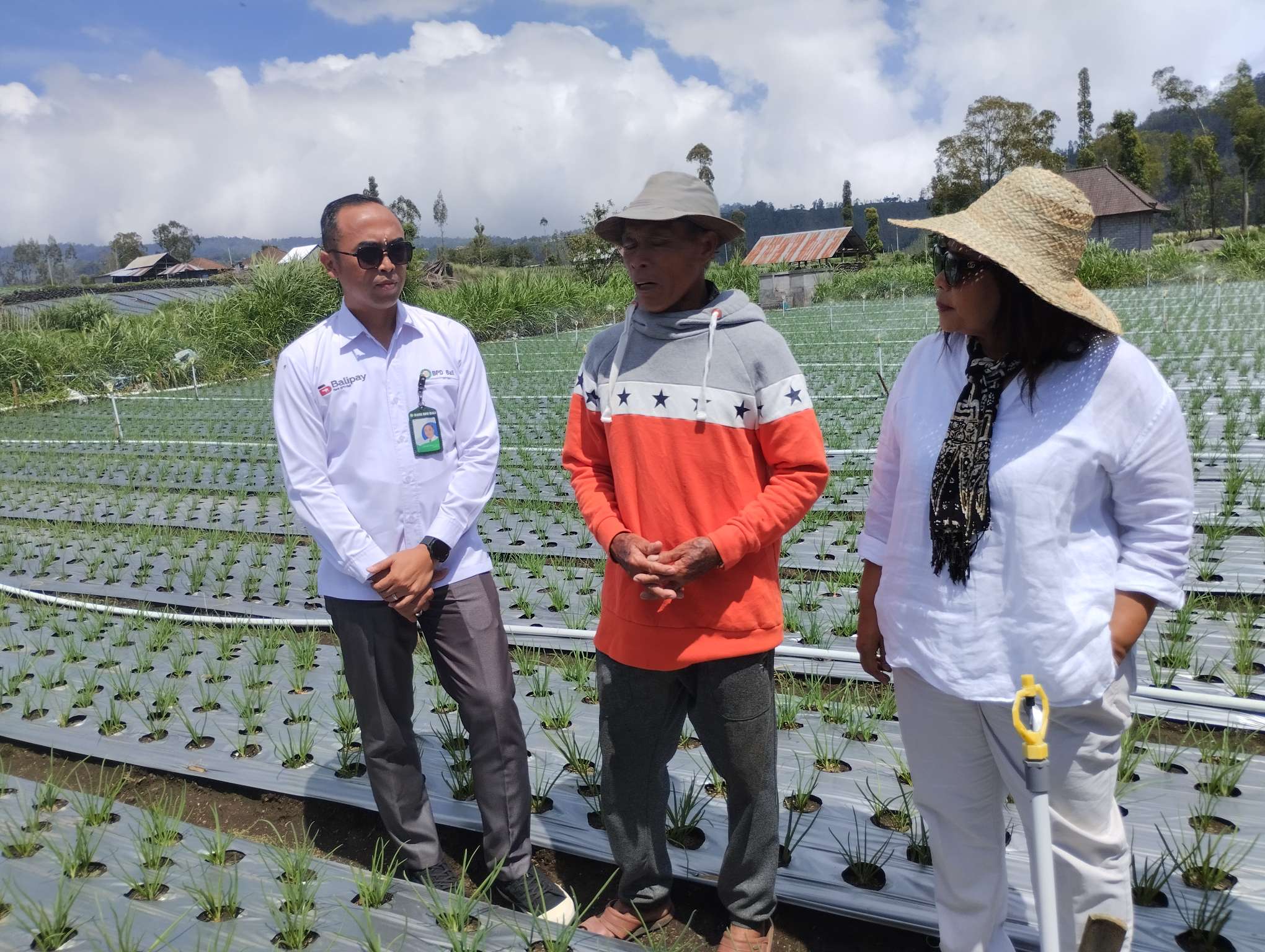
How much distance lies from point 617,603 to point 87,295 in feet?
84.7

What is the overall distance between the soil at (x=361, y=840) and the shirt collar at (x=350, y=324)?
1.17 meters

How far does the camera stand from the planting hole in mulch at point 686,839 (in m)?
2.16

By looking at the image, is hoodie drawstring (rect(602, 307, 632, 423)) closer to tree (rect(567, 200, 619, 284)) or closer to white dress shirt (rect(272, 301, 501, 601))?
white dress shirt (rect(272, 301, 501, 601))

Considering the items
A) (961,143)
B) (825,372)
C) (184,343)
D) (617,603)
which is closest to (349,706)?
(617,603)

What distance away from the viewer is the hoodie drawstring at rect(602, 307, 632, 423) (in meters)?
1.79

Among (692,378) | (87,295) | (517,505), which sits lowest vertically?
(517,505)

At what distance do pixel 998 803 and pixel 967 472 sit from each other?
0.56 m

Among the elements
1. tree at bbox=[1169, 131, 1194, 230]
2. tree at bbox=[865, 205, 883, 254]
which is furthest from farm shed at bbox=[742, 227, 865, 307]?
tree at bbox=[1169, 131, 1194, 230]

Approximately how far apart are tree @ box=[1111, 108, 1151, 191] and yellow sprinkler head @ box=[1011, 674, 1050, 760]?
51.6 metres

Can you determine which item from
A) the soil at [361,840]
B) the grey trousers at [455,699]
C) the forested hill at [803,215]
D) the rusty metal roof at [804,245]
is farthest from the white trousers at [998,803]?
the forested hill at [803,215]

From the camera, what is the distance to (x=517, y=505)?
18.1 feet

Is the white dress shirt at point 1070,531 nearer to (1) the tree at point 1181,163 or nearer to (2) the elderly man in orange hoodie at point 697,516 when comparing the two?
Result: (2) the elderly man in orange hoodie at point 697,516

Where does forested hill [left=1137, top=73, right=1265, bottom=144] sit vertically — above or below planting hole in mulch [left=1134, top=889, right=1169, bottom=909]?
above

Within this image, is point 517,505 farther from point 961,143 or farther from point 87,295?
point 961,143
